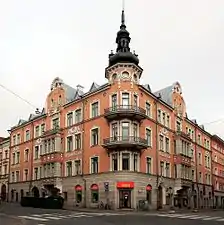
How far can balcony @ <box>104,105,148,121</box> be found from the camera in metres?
43.6

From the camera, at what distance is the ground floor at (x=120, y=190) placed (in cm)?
4291

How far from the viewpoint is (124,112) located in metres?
43.4

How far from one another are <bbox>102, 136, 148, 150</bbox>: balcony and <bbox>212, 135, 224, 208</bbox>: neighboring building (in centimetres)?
3579

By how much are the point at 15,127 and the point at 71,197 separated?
79.5 feet

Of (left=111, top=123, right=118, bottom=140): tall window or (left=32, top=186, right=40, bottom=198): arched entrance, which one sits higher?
(left=111, top=123, right=118, bottom=140): tall window

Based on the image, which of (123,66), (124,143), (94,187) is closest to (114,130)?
(124,143)

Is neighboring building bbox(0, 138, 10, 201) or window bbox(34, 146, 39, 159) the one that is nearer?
window bbox(34, 146, 39, 159)

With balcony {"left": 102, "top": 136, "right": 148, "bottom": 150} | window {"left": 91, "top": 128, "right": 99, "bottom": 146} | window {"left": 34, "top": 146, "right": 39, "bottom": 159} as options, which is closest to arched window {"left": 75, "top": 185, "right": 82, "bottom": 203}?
window {"left": 91, "top": 128, "right": 99, "bottom": 146}

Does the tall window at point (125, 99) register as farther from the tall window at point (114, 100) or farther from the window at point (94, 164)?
the window at point (94, 164)

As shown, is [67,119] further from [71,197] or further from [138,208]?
[138,208]

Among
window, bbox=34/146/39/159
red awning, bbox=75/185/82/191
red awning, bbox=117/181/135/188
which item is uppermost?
window, bbox=34/146/39/159

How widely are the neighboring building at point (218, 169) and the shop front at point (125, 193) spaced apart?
35218 millimetres

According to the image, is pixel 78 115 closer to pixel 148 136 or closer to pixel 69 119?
pixel 69 119

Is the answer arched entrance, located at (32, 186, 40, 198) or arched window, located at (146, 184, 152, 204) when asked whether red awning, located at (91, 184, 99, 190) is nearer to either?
arched window, located at (146, 184, 152, 204)
